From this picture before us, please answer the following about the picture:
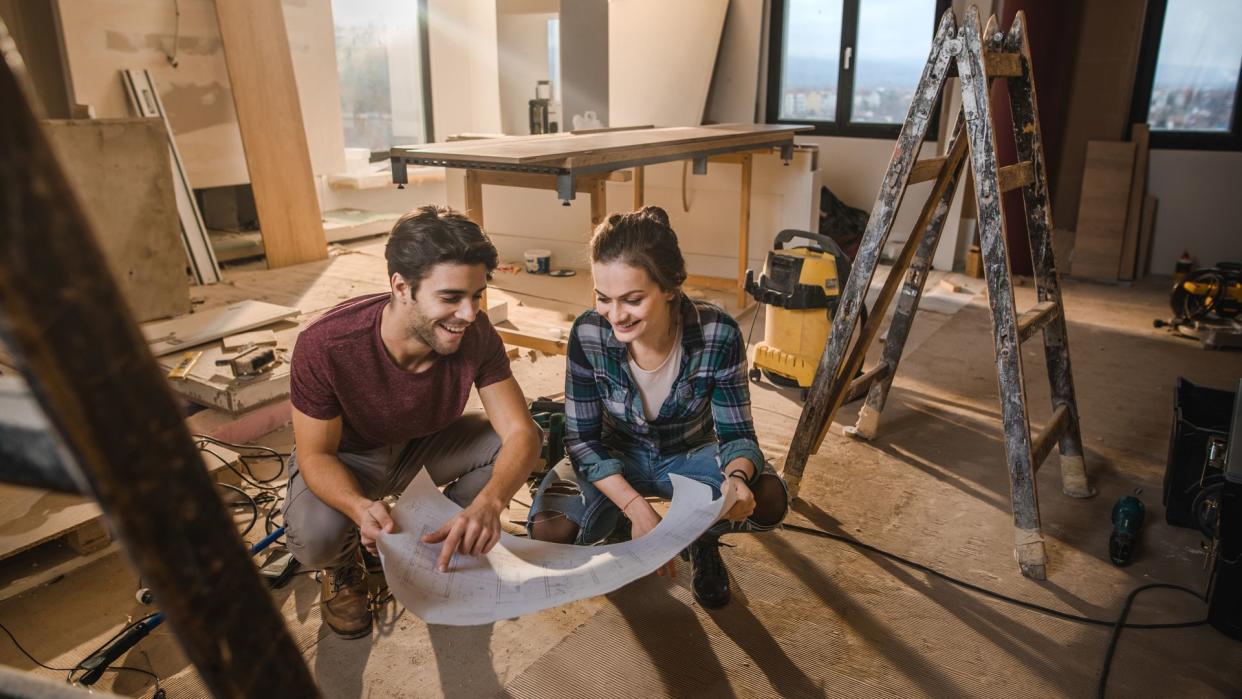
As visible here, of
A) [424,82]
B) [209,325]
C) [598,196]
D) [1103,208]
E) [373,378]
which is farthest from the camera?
[424,82]

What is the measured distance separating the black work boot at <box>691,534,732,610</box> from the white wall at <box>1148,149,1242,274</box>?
4.79 meters

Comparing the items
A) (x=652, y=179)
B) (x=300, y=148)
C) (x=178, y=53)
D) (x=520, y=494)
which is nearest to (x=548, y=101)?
(x=652, y=179)

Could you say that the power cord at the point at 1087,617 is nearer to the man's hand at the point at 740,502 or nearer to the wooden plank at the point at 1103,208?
the man's hand at the point at 740,502

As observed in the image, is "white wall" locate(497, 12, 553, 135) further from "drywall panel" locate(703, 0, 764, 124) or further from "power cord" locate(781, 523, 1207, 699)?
"power cord" locate(781, 523, 1207, 699)

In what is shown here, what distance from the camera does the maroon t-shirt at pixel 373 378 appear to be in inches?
65.6

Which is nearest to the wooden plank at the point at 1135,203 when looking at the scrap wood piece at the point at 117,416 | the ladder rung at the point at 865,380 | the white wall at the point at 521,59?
the ladder rung at the point at 865,380

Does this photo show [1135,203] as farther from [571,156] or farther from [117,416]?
[117,416]

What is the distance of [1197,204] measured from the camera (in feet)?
16.8

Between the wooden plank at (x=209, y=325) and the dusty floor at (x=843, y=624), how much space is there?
5.12 feet

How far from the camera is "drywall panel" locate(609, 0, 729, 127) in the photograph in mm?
5555

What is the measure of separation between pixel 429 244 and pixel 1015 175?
155cm

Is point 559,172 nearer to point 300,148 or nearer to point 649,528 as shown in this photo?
point 649,528

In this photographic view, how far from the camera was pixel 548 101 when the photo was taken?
18.8 ft

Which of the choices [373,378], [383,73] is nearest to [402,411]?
[373,378]
